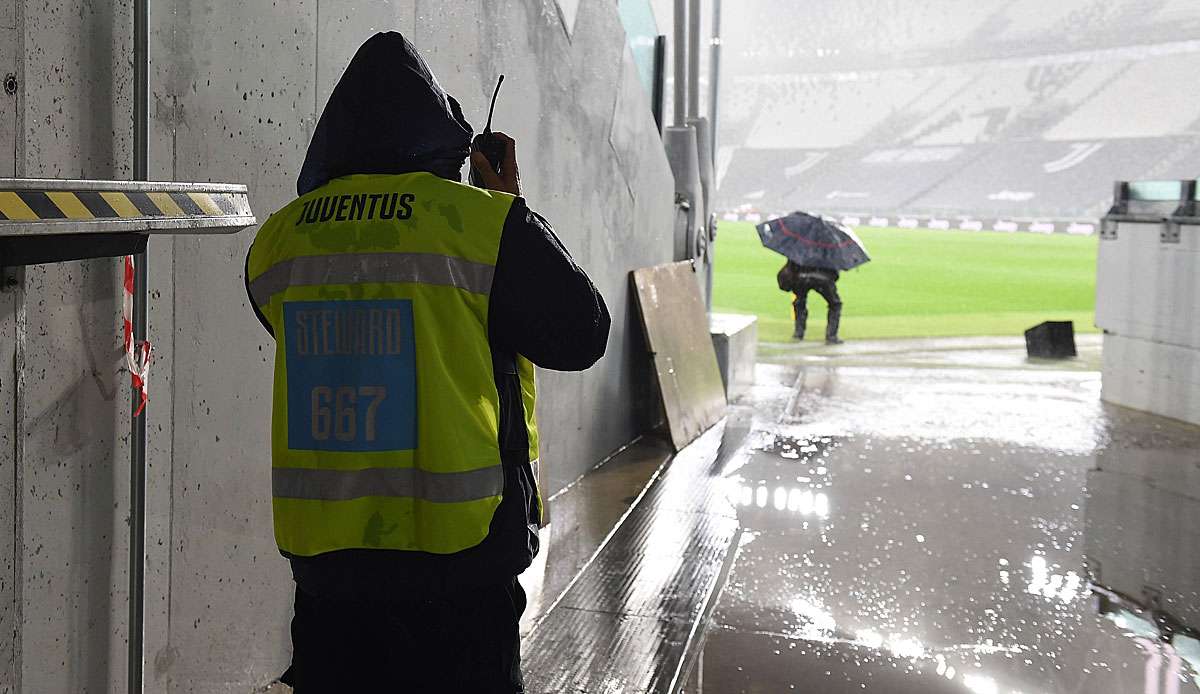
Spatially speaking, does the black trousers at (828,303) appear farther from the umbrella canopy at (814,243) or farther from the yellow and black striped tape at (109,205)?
the yellow and black striped tape at (109,205)

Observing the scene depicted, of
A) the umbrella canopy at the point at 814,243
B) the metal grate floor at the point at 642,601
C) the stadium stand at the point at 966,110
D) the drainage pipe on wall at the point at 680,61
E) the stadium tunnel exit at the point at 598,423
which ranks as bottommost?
the metal grate floor at the point at 642,601

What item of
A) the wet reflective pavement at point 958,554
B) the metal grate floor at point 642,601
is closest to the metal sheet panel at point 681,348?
the wet reflective pavement at point 958,554

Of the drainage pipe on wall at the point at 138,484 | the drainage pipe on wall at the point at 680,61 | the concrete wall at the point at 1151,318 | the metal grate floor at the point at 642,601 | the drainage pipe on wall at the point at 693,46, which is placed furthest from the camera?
the drainage pipe on wall at the point at 693,46

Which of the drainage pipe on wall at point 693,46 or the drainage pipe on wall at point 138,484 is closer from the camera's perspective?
the drainage pipe on wall at point 138,484

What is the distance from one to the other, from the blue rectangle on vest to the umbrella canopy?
36.6ft

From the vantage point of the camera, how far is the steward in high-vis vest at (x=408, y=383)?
2014 mm

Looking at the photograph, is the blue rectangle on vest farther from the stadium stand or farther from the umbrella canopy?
the stadium stand

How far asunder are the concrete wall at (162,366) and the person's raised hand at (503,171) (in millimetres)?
863

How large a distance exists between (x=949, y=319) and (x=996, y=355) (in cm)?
484

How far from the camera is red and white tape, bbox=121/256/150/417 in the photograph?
2590 mm

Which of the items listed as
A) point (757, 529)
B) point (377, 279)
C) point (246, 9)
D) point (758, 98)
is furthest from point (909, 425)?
point (758, 98)

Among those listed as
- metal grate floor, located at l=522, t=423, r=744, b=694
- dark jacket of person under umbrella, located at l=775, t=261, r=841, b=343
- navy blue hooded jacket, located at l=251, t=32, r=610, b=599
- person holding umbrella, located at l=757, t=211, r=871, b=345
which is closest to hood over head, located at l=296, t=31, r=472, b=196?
navy blue hooded jacket, located at l=251, t=32, r=610, b=599

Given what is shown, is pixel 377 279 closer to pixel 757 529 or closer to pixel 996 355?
pixel 757 529

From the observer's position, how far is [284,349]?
213 cm
